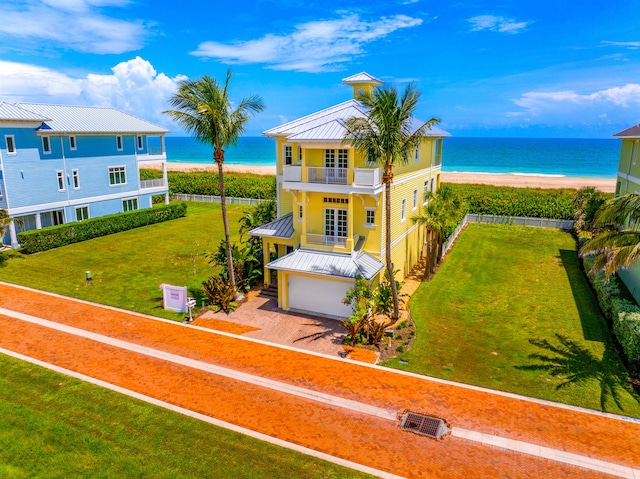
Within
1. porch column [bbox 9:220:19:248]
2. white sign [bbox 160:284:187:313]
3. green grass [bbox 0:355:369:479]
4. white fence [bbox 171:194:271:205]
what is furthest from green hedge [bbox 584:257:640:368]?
white fence [bbox 171:194:271:205]

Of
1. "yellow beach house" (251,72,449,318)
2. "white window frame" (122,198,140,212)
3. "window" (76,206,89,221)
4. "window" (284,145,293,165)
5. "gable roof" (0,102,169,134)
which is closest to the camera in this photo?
"yellow beach house" (251,72,449,318)

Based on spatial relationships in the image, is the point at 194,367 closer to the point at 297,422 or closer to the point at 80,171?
the point at 297,422

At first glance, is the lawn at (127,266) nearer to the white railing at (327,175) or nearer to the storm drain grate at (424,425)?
the white railing at (327,175)

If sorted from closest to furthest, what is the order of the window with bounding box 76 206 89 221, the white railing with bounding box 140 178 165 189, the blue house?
the blue house, the window with bounding box 76 206 89 221, the white railing with bounding box 140 178 165 189

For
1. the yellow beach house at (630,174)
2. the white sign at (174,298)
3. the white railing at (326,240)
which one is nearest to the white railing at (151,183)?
the white sign at (174,298)

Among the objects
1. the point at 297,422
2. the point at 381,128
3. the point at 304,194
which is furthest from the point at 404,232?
the point at 297,422

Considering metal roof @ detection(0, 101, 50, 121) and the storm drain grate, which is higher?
metal roof @ detection(0, 101, 50, 121)

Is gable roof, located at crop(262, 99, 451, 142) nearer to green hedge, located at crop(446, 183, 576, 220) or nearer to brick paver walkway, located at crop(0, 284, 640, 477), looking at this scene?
brick paver walkway, located at crop(0, 284, 640, 477)
